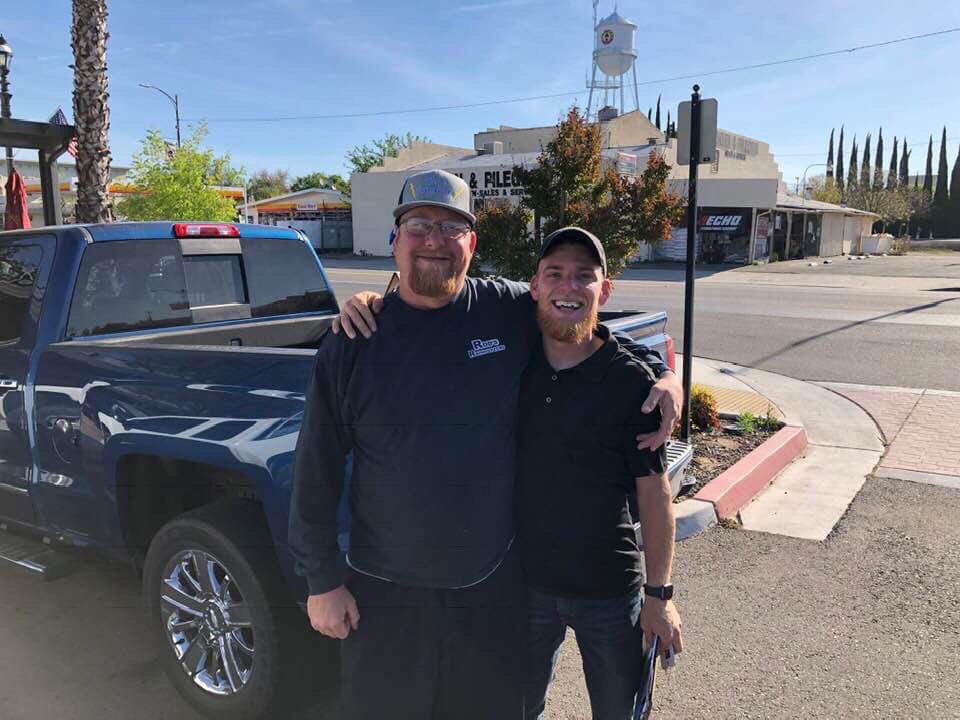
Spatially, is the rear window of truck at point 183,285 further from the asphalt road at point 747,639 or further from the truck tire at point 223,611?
the truck tire at point 223,611

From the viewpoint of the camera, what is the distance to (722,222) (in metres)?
36.3

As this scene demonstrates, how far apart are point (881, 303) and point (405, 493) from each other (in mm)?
17656

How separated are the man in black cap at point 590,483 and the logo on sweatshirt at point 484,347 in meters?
0.13

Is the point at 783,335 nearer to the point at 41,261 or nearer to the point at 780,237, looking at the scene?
the point at 41,261

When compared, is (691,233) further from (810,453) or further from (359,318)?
(359,318)

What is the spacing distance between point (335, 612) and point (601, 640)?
2.57 feet

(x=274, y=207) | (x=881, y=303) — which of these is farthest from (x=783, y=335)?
(x=274, y=207)

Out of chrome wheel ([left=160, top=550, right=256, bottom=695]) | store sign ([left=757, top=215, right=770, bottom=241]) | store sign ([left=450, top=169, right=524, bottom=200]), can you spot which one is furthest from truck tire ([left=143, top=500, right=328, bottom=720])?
store sign ([left=757, top=215, right=770, bottom=241])

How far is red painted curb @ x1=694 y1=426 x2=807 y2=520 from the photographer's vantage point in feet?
16.9

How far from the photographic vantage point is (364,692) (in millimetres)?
2098

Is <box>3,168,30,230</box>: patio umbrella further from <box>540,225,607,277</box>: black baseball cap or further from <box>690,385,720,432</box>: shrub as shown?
<box>540,225,607,277</box>: black baseball cap

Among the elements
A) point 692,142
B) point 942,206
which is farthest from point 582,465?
point 942,206

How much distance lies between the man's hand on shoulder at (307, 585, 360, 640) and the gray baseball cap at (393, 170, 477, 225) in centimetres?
108

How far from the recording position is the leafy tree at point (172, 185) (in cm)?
1377
